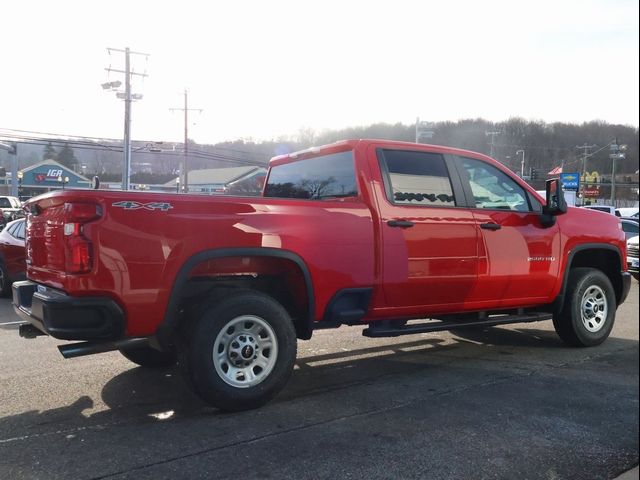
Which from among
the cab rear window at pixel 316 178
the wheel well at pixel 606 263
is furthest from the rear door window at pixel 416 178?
the wheel well at pixel 606 263

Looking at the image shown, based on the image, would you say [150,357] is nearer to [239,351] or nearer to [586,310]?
[239,351]

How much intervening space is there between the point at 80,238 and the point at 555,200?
14.3ft

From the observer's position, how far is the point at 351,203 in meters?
4.53

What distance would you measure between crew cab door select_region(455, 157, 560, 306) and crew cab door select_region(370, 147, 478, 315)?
159 mm

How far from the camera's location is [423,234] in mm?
4762

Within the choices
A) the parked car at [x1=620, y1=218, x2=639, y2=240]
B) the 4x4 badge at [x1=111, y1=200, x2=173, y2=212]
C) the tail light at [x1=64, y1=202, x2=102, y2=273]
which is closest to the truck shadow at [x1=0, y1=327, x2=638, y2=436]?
the tail light at [x1=64, y1=202, x2=102, y2=273]

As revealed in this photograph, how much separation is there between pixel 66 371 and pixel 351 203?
9.81 feet

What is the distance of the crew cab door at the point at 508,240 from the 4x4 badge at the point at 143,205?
288 cm

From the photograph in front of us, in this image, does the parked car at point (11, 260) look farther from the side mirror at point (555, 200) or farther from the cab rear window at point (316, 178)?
the side mirror at point (555, 200)

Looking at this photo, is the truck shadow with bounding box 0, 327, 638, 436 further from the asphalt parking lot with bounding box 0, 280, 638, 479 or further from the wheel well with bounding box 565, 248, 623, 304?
the wheel well with bounding box 565, 248, 623, 304

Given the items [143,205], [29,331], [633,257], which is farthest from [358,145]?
[633,257]

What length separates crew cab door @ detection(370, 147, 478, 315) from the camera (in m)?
4.64

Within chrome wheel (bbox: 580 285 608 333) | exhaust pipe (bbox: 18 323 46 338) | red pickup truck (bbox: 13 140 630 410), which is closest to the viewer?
red pickup truck (bbox: 13 140 630 410)

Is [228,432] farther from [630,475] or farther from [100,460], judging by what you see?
[630,475]
